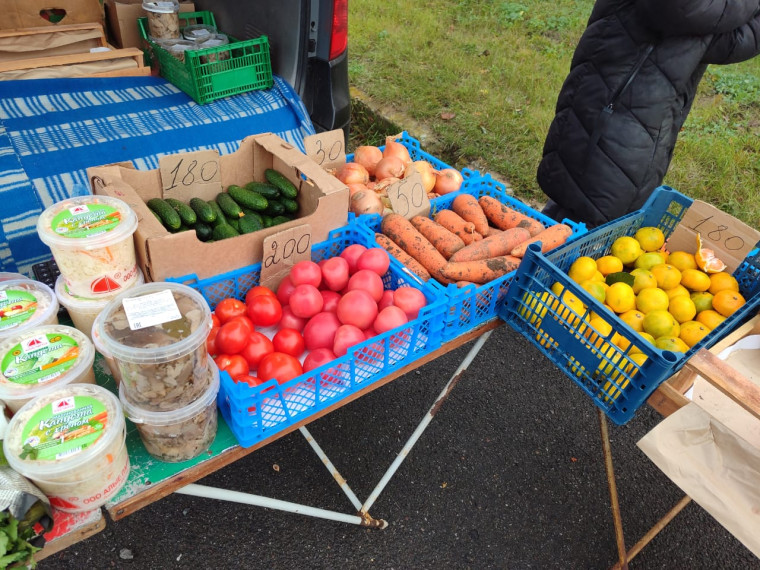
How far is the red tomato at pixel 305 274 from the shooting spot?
73.1 inches

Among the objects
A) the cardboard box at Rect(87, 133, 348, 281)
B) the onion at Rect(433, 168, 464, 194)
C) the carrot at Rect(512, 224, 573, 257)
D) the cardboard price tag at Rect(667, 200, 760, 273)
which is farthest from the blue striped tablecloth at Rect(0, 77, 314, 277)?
the cardboard price tag at Rect(667, 200, 760, 273)

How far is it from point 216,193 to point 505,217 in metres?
1.35

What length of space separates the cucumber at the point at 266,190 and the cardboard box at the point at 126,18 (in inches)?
101

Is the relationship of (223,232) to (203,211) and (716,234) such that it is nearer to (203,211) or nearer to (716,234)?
(203,211)

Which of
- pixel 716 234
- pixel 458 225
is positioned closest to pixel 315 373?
pixel 458 225

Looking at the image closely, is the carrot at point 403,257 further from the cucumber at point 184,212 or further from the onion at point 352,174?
the cucumber at point 184,212

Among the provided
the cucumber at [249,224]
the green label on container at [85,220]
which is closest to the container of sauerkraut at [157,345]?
the green label on container at [85,220]

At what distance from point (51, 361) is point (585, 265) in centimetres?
187

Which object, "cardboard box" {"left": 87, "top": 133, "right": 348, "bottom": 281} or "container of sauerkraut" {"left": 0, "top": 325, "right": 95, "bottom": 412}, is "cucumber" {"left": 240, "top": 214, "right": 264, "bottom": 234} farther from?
"container of sauerkraut" {"left": 0, "top": 325, "right": 95, "bottom": 412}

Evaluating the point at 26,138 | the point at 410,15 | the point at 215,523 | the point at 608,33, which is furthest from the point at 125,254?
the point at 410,15

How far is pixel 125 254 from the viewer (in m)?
1.49

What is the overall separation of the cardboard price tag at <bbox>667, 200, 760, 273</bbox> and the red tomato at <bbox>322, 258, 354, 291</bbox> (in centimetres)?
150

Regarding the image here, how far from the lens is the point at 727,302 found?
194cm

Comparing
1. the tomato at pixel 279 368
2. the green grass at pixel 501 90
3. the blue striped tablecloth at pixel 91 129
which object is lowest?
the green grass at pixel 501 90
